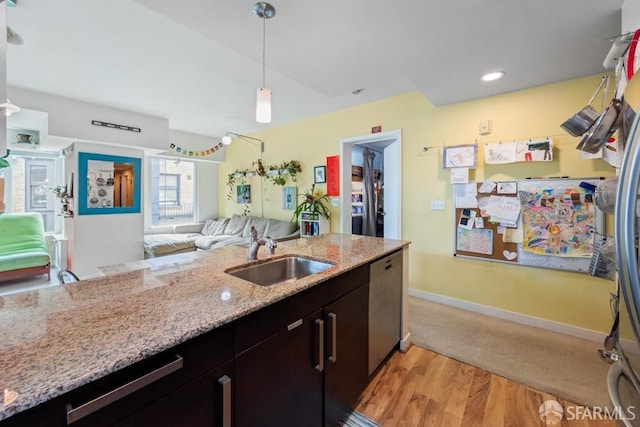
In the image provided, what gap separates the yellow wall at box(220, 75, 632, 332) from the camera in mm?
2428

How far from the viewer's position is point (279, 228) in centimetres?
468

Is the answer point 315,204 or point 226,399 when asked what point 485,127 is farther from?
point 226,399

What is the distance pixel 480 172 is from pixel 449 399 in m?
2.26

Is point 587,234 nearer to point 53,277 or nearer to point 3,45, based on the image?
point 3,45

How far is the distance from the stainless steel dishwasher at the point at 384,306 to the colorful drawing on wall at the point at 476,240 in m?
1.29

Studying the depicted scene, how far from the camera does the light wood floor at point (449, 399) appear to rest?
156 centimetres

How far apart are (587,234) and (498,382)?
1623mm

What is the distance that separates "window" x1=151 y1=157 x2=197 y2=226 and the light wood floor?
5.62m

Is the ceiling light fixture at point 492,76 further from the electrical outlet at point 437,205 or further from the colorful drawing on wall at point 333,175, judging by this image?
the colorful drawing on wall at point 333,175

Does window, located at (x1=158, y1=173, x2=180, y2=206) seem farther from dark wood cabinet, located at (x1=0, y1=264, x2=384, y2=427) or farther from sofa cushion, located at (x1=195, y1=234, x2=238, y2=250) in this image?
dark wood cabinet, located at (x1=0, y1=264, x2=384, y2=427)

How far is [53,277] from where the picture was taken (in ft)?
14.2

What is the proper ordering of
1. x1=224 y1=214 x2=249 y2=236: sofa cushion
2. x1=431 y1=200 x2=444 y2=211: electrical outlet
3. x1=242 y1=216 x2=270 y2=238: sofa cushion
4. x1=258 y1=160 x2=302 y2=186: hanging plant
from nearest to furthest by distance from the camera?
x1=431 y1=200 x2=444 y2=211: electrical outlet
x1=258 y1=160 x2=302 y2=186: hanging plant
x1=242 y1=216 x2=270 y2=238: sofa cushion
x1=224 y1=214 x2=249 y2=236: sofa cushion

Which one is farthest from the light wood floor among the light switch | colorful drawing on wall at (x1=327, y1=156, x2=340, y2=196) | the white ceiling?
colorful drawing on wall at (x1=327, y1=156, x2=340, y2=196)

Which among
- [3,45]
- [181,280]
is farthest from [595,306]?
[3,45]
